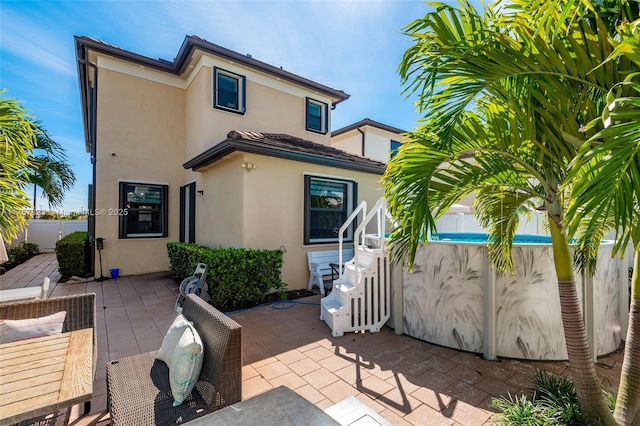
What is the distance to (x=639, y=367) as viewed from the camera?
232 cm

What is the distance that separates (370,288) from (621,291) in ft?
12.8

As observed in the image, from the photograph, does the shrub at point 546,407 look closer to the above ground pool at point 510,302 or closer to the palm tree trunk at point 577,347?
the palm tree trunk at point 577,347

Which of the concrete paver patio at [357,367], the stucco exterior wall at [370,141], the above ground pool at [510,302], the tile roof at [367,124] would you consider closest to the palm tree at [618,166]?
the concrete paver patio at [357,367]

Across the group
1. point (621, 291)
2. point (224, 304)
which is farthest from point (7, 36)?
point (621, 291)

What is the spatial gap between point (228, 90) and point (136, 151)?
12.5 ft

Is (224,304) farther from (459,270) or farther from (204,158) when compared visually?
(459,270)

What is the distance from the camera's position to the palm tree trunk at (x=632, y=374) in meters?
2.33

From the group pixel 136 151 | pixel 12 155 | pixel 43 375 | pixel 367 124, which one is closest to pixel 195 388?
pixel 43 375

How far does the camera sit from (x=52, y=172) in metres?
12.6

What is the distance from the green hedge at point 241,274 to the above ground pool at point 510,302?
3483 millimetres

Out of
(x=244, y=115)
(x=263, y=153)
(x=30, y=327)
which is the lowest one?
(x=30, y=327)

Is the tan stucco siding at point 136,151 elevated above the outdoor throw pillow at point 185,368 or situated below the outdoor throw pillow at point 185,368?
above

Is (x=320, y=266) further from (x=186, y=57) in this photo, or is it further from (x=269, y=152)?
(x=186, y=57)

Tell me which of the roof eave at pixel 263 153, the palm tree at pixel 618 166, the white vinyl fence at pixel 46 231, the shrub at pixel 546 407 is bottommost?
the shrub at pixel 546 407
